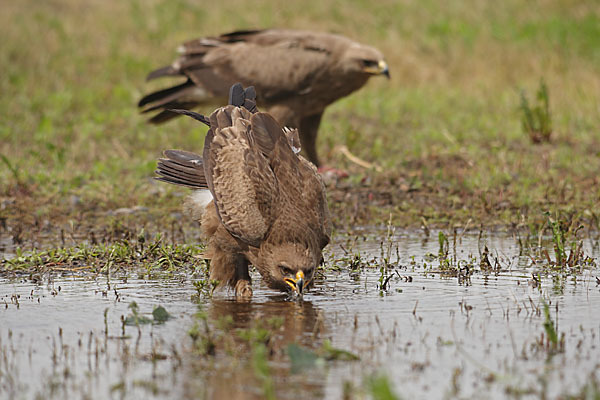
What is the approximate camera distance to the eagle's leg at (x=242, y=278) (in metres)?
5.50

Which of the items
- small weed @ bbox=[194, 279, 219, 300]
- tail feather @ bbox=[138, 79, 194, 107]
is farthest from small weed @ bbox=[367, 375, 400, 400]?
tail feather @ bbox=[138, 79, 194, 107]

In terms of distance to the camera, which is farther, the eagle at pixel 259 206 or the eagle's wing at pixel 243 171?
the eagle's wing at pixel 243 171

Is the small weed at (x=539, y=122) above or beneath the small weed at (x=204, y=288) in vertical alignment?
above

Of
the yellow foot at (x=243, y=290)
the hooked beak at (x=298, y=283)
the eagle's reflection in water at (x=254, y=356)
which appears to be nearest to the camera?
the eagle's reflection in water at (x=254, y=356)

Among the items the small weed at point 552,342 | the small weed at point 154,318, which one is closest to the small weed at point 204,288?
the small weed at point 154,318

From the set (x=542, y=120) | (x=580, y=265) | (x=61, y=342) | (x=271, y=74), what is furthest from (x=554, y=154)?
(x=61, y=342)

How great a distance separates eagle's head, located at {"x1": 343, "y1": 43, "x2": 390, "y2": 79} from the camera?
9.03 meters

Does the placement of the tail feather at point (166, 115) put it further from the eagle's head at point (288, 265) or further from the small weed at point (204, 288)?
the eagle's head at point (288, 265)

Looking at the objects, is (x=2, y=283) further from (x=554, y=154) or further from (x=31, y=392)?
(x=554, y=154)

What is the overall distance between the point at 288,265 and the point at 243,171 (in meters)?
0.70

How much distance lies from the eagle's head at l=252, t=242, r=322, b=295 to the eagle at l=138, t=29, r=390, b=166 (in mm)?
4061

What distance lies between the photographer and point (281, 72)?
923 centimetres

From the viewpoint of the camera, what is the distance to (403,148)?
10273 mm

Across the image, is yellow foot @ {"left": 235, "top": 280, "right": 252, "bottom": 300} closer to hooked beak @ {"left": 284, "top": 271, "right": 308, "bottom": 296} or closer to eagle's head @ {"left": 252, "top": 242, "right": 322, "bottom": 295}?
eagle's head @ {"left": 252, "top": 242, "right": 322, "bottom": 295}
